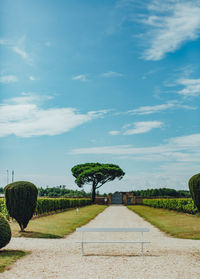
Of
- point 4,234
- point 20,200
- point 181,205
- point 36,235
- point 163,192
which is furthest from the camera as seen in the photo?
point 163,192

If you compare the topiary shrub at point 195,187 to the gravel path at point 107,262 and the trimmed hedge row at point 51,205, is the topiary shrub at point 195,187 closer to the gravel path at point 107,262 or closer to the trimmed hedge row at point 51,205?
the gravel path at point 107,262

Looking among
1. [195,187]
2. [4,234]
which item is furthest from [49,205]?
[4,234]

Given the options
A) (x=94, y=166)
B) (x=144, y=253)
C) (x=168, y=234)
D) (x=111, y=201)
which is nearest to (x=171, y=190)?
(x=111, y=201)

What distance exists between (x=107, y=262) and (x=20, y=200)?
7.01m

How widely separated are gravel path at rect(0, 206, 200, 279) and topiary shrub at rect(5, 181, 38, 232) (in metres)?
2.97

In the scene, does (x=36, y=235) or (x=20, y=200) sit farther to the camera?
(x=20, y=200)

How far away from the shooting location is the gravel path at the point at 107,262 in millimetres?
7160

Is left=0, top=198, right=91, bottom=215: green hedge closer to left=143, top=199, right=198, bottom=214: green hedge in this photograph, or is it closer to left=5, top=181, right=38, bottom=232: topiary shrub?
left=5, top=181, right=38, bottom=232: topiary shrub

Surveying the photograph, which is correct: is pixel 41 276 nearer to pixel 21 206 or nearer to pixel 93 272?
pixel 93 272

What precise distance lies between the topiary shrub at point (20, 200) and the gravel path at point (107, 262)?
9.75 ft

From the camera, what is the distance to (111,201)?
76.3 metres

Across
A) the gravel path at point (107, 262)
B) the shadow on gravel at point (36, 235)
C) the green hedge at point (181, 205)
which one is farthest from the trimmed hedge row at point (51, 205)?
the gravel path at point (107, 262)

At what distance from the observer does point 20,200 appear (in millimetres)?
14266

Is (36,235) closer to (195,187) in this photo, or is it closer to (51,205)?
(195,187)
